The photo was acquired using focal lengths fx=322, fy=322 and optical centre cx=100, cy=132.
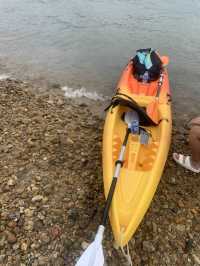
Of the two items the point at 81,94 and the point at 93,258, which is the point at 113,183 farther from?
the point at 81,94

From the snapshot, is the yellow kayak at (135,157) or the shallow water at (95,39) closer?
the yellow kayak at (135,157)

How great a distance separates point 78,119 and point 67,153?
54.0 inches

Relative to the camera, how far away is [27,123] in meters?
5.84

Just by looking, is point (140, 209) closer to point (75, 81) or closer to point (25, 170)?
point (25, 170)

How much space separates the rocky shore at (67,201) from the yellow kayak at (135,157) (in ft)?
0.99

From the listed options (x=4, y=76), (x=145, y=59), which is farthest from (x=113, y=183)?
(x=4, y=76)

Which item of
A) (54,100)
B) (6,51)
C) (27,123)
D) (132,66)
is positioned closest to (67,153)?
(27,123)

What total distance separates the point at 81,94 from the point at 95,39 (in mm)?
4265

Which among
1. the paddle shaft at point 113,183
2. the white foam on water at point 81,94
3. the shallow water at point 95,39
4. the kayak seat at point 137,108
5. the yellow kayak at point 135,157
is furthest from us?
Answer: the shallow water at point 95,39

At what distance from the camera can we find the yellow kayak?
370cm

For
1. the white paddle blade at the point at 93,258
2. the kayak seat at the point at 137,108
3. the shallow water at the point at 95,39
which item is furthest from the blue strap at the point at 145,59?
the white paddle blade at the point at 93,258

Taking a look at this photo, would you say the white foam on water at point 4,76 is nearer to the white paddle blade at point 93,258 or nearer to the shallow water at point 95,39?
the shallow water at point 95,39

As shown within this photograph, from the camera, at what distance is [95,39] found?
37.3 feet

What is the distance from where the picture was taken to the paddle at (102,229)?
121 inches
